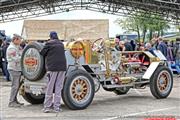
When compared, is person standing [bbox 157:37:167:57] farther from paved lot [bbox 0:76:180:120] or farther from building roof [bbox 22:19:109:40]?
paved lot [bbox 0:76:180:120]

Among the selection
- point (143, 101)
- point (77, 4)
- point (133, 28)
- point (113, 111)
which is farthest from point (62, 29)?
point (133, 28)

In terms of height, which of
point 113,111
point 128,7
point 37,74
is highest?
point 128,7

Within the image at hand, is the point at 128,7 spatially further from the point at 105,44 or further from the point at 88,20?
the point at 105,44

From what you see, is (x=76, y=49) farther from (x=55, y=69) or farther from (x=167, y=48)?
(x=167, y=48)

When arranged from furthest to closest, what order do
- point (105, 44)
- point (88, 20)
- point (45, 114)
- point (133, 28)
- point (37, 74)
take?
point (133, 28) → point (88, 20) → point (105, 44) → point (37, 74) → point (45, 114)

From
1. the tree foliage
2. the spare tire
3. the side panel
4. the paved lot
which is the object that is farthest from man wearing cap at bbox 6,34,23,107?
the tree foliage

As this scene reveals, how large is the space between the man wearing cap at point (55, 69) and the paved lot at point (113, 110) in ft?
0.92

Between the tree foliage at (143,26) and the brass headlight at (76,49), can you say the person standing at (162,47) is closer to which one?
the brass headlight at (76,49)

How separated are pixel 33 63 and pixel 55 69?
768mm

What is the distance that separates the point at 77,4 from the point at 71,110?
1392 inches

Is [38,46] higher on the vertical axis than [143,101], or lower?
higher

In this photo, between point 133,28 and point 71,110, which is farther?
point 133,28

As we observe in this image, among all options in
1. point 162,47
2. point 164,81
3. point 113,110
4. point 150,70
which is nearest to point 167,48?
point 162,47

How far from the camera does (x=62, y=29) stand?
24.4 metres
